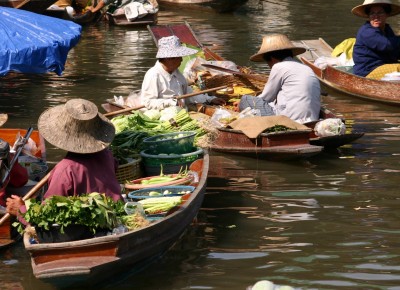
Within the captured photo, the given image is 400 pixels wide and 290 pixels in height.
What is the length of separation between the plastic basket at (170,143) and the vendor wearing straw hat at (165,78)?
1187 millimetres

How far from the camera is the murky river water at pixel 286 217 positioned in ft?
21.4

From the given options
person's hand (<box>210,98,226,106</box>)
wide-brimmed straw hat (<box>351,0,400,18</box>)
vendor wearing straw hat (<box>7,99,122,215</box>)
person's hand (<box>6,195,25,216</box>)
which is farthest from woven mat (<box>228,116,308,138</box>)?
person's hand (<box>6,195,25,216</box>)

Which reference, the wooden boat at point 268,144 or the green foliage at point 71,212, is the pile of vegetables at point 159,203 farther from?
the wooden boat at point 268,144

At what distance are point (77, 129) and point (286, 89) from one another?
352cm

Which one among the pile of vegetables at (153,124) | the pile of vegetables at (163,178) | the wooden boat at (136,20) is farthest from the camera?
the wooden boat at (136,20)

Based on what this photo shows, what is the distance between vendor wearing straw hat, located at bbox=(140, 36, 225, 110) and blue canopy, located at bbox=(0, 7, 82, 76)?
3.10 feet

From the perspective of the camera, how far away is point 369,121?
1109cm

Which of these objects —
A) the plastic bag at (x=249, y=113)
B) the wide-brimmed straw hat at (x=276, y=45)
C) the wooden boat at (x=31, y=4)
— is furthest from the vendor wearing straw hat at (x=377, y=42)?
the wooden boat at (x=31, y=4)

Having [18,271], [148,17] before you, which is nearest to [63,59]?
[18,271]

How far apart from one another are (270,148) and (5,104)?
14.7 feet

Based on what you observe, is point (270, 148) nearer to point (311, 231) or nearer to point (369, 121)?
point (311, 231)

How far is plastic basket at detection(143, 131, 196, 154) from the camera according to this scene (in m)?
8.11

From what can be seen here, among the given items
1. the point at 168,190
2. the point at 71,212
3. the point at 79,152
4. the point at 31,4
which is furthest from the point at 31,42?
the point at 31,4

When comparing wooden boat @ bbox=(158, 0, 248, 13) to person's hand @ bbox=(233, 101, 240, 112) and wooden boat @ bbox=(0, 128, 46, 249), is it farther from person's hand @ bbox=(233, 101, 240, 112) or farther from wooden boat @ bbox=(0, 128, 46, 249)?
wooden boat @ bbox=(0, 128, 46, 249)
